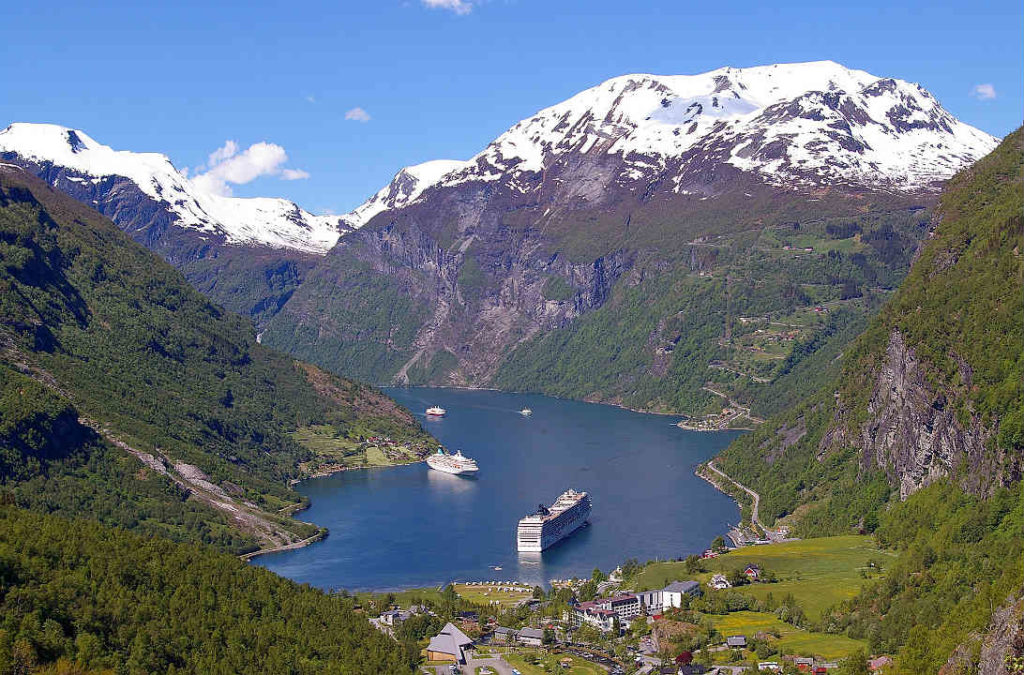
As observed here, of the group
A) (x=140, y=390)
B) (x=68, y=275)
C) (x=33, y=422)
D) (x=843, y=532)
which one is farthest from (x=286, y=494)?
(x=843, y=532)

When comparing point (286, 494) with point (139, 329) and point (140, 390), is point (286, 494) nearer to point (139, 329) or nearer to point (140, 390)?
point (140, 390)

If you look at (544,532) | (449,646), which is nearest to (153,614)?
(449,646)

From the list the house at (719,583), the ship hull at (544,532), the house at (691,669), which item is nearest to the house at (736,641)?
the house at (691,669)

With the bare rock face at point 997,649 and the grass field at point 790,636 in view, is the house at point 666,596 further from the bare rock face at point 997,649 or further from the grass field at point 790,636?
the bare rock face at point 997,649

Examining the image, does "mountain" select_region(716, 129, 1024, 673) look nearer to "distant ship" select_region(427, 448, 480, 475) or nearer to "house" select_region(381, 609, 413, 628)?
"house" select_region(381, 609, 413, 628)

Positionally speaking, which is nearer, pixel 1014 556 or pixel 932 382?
pixel 1014 556

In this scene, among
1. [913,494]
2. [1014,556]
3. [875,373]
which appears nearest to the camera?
[1014,556]
